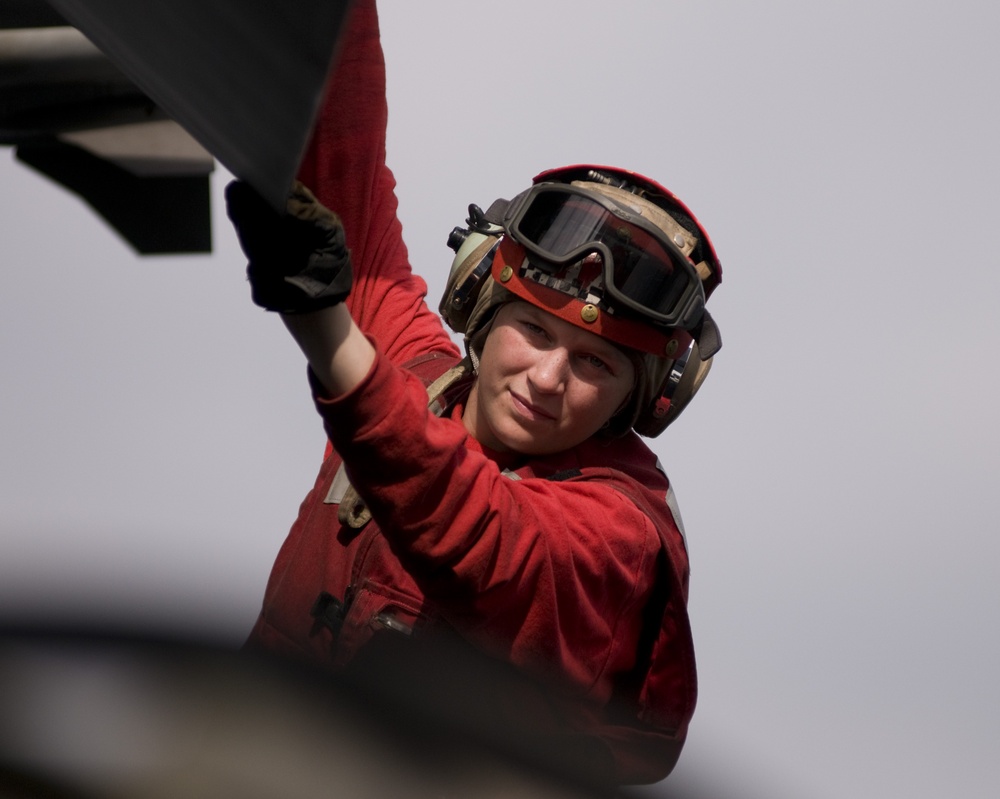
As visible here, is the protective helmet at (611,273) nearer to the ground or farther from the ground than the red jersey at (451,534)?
farther from the ground

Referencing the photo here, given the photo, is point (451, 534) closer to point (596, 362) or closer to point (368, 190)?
point (596, 362)

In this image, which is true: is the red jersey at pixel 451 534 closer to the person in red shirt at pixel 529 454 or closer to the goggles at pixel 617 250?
the person in red shirt at pixel 529 454

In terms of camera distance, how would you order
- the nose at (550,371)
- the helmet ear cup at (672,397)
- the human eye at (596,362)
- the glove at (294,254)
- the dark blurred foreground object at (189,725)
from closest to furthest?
the dark blurred foreground object at (189,725)
the glove at (294,254)
the nose at (550,371)
the human eye at (596,362)
the helmet ear cup at (672,397)

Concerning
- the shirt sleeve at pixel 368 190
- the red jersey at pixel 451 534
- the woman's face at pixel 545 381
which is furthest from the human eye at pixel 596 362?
the shirt sleeve at pixel 368 190

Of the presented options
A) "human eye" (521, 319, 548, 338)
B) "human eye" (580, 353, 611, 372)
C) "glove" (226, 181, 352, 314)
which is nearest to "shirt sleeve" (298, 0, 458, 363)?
"human eye" (521, 319, 548, 338)

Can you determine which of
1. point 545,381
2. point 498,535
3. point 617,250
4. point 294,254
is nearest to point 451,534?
point 498,535

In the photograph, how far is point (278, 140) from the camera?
5.38 feet

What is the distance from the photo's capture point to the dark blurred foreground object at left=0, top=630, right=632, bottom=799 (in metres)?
1.09

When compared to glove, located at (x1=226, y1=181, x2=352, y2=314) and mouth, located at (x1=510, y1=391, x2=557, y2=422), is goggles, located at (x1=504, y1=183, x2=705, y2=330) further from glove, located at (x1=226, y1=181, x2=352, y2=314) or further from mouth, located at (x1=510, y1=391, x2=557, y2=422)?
glove, located at (x1=226, y1=181, x2=352, y2=314)

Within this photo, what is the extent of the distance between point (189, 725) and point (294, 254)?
1004 mm

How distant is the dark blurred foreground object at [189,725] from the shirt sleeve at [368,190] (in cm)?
227

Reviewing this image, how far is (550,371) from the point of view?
10.4 ft

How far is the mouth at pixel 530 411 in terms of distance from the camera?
318 centimetres

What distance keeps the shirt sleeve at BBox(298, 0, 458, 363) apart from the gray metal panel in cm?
165
